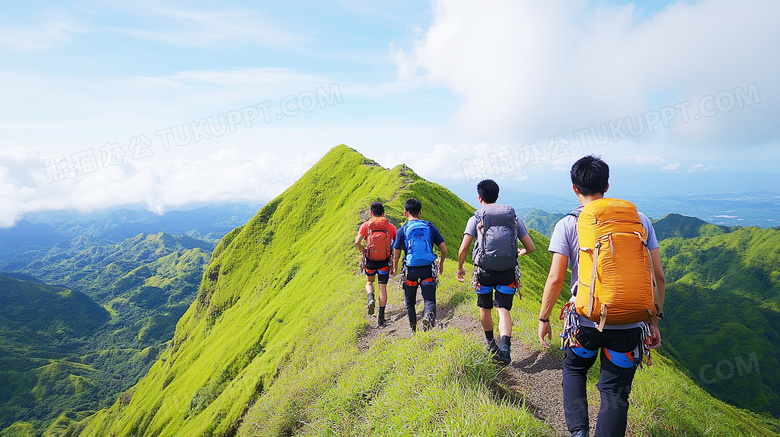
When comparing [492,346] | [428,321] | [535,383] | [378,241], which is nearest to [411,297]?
[428,321]

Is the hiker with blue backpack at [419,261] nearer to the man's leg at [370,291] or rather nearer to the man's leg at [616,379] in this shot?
the man's leg at [370,291]

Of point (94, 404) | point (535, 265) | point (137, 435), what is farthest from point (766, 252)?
point (94, 404)

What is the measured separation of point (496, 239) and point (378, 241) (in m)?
4.81

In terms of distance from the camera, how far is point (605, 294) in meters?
3.80

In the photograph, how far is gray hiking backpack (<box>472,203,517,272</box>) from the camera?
21.5 feet

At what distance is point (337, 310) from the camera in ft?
52.3

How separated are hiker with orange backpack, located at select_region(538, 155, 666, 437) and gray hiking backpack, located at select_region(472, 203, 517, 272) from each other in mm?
1878

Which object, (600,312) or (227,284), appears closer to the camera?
(600,312)

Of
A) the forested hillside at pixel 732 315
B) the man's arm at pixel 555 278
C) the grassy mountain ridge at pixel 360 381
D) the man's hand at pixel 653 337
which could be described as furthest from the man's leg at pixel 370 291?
the forested hillside at pixel 732 315

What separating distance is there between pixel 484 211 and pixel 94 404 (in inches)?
8423

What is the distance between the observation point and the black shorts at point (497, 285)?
6750 mm

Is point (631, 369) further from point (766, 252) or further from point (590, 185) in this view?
point (766, 252)

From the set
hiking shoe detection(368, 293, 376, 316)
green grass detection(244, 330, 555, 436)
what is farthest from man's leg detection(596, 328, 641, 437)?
hiking shoe detection(368, 293, 376, 316)

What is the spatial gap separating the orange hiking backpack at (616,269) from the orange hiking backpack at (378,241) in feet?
23.4
